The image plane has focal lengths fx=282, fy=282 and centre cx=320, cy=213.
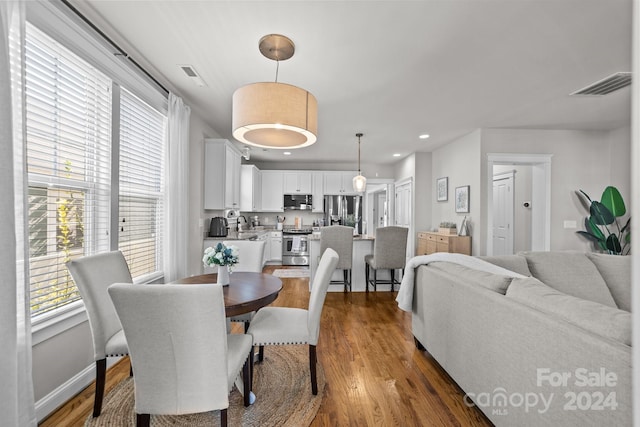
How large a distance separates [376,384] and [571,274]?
1.83 m

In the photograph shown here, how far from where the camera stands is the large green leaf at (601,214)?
4.11 metres

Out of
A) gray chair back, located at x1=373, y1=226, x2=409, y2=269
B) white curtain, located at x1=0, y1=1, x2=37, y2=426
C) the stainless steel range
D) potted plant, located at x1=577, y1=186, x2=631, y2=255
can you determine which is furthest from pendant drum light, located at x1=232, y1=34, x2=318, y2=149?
potted plant, located at x1=577, y1=186, x2=631, y2=255

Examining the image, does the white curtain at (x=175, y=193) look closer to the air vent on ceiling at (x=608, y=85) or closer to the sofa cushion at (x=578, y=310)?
the sofa cushion at (x=578, y=310)

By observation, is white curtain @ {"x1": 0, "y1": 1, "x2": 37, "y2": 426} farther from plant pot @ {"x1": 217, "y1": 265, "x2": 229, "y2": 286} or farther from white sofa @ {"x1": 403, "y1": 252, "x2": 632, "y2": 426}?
white sofa @ {"x1": 403, "y1": 252, "x2": 632, "y2": 426}

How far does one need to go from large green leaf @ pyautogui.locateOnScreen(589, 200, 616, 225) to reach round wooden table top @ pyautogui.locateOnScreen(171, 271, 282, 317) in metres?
4.87

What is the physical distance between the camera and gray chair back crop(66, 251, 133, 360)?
1621 mm

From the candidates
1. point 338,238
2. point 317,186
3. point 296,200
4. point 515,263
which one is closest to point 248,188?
point 296,200

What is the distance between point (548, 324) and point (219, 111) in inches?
148

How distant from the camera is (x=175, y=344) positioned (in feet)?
3.79

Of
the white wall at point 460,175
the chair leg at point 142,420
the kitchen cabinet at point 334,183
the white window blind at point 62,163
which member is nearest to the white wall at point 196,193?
the white window blind at point 62,163

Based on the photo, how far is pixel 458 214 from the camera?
493cm

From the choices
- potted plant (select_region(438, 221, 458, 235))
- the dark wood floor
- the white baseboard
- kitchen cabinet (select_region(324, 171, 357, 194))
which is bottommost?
the dark wood floor

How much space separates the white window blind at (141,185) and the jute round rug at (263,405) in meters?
1.13

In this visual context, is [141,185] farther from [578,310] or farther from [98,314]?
[578,310]
